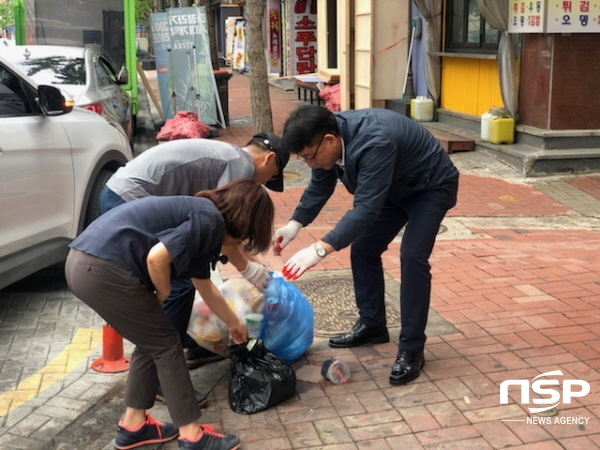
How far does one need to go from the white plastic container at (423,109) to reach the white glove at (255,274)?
8.53 meters

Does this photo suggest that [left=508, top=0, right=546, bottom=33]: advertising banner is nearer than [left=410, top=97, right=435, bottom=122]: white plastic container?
Yes

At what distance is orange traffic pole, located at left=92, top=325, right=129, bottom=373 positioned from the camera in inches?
171

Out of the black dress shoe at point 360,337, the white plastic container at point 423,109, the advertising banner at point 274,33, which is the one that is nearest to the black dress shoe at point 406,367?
the black dress shoe at point 360,337

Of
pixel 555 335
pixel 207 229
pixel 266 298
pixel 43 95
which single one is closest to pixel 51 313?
pixel 43 95

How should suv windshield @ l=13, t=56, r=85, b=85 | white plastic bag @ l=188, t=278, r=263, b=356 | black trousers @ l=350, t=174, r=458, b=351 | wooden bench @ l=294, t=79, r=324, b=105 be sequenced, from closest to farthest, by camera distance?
black trousers @ l=350, t=174, r=458, b=351
white plastic bag @ l=188, t=278, r=263, b=356
suv windshield @ l=13, t=56, r=85, b=85
wooden bench @ l=294, t=79, r=324, b=105

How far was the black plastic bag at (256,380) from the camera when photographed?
3.77 m

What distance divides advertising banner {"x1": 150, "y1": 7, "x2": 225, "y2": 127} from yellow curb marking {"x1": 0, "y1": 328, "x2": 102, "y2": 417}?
8.96 metres

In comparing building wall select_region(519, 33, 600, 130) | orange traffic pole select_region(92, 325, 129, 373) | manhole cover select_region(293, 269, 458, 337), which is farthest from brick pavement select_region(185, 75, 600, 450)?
building wall select_region(519, 33, 600, 130)

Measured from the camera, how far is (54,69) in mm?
8758

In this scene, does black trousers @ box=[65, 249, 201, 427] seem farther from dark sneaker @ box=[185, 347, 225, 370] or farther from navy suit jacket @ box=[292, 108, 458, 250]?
navy suit jacket @ box=[292, 108, 458, 250]

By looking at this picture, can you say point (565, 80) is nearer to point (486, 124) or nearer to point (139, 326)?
point (486, 124)

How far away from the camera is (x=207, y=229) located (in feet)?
9.89

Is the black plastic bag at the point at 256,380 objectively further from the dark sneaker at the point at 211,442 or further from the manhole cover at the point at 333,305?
the manhole cover at the point at 333,305

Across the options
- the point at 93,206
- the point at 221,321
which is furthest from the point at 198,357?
the point at 93,206
